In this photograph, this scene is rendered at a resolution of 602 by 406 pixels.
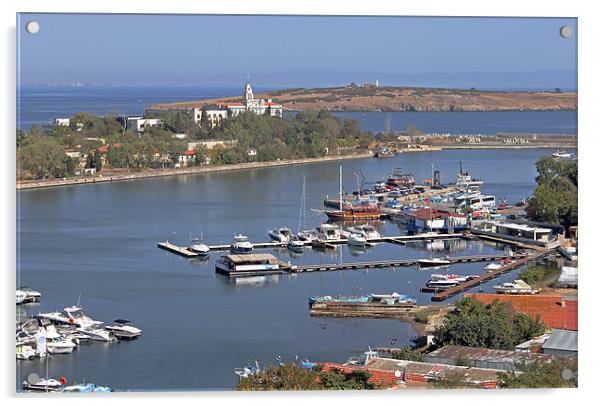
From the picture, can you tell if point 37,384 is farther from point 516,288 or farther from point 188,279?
point 188,279

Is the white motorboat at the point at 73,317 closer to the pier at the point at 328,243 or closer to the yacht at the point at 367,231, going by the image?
the pier at the point at 328,243

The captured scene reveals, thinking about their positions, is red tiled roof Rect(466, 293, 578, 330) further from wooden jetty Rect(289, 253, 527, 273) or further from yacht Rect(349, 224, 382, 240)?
yacht Rect(349, 224, 382, 240)

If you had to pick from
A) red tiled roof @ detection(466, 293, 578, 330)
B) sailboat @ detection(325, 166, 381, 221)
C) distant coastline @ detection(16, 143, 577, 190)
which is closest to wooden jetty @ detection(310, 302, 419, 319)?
red tiled roof @ detection(466, 293, 578, 330)

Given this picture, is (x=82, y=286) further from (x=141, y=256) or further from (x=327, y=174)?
(x=327, y=174)

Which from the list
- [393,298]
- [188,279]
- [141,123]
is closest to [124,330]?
[393,298]
